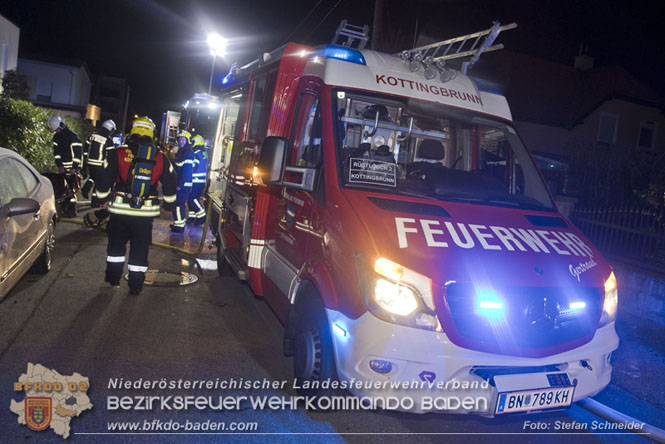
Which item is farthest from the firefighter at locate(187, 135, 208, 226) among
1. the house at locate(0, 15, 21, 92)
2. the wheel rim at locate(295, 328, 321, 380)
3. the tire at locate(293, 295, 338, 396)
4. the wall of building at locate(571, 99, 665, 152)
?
the wall of building at locate(571, 99, 665, 152)

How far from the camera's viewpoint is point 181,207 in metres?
10.0

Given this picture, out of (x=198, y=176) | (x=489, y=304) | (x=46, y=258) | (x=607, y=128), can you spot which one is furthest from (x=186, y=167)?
(x=607, y=128)

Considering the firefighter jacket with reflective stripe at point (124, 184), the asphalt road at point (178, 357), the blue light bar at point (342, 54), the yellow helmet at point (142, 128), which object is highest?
the blue light bar at point (342, 54)

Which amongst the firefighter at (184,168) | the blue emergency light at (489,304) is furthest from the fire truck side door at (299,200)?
the firefighter at (184,168)

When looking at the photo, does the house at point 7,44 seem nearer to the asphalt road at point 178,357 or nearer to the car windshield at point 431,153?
the asphalt road at point 178,357

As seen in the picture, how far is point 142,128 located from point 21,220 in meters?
1.58

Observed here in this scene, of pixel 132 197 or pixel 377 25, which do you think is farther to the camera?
pixel 377 25

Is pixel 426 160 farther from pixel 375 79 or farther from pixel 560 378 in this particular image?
pixel 560 378

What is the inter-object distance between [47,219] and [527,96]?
20.5 meters

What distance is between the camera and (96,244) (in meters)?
8.45

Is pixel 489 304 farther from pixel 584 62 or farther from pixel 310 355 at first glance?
pixel 584 62

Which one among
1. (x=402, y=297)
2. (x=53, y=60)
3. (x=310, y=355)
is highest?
(x=53, y=60)

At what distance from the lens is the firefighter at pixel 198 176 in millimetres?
10531

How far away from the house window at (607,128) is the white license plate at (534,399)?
22.6 m
